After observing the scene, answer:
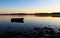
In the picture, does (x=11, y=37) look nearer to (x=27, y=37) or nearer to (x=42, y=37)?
→ (x=27, y=37)

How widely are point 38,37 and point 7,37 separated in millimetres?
4049

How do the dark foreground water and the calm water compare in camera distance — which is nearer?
the dark foreground water

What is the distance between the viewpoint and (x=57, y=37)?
54.4 ft

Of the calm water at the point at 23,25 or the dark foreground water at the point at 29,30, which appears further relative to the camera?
the calm water at the point at 23,25

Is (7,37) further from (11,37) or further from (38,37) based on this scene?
(38,37)

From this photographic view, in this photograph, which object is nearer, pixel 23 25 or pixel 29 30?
pixel 29 30

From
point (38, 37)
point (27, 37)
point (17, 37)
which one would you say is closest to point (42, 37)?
A: point (38, 37)

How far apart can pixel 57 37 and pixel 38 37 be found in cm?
255

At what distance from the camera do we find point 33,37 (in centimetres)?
1650

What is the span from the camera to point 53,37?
16.5 metres

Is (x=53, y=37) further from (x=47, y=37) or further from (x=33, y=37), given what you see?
(x=33, y=37)

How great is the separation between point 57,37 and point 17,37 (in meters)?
5.31

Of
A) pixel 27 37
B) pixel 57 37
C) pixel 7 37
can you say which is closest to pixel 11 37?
pixel 7 37

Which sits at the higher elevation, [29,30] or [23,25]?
[29,30]
